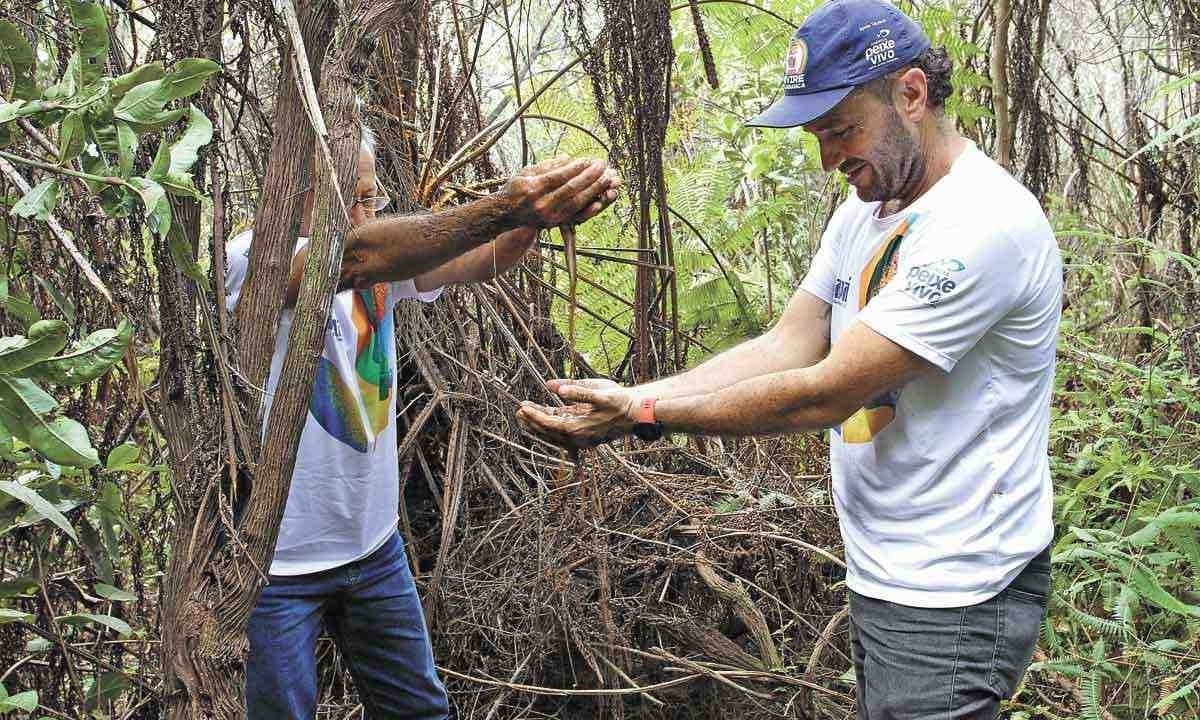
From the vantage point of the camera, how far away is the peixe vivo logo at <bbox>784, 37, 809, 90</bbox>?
2.38 metres

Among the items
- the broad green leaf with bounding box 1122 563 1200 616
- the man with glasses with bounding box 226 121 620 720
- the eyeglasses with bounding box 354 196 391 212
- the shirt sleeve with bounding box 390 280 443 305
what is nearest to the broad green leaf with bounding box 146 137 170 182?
the man with glasses with bounding box 226 121 620 720

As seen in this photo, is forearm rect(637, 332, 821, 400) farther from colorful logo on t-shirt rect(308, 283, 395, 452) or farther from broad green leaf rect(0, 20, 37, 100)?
broad green leaf rect(0, 20, 37, 100)

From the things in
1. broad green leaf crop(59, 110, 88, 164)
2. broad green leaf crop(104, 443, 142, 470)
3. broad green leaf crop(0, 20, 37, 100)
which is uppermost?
broad green leaf crop(0, 20, 37, 100)

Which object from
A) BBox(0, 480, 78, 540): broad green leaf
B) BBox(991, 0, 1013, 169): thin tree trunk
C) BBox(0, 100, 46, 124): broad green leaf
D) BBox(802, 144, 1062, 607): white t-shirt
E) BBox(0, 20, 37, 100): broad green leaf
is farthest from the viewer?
BBox(991, 0, 1013, 169): thin tree trunk

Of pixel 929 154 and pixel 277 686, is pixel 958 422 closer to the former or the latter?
pixel 929 154

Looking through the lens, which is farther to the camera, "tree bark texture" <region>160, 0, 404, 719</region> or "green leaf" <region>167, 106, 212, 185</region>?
"tree bark texture" <region>160, 0, 404, 719</region>

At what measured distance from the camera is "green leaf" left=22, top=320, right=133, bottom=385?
1.70 m

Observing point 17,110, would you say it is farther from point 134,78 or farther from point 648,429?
point 648,429

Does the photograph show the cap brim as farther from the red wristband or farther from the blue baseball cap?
the red wristband

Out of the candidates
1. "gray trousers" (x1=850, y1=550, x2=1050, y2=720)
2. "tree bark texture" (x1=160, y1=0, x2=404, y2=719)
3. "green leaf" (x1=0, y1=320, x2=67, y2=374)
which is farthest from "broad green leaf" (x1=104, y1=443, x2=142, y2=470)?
"gray trousers" (x1=850, y1=550, x2=1050, y2=720)

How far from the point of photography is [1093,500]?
12.8 feet

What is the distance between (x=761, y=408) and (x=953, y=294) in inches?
18.1

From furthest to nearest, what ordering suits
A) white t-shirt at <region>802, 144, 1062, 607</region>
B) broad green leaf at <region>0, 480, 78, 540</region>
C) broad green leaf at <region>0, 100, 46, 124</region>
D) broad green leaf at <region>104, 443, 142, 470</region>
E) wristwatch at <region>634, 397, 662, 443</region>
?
wristwatch at <region>634, 397, 662, 443</region> → white t-shirt at <region>802, 144, 1062, 607</region> → broad green leaf at <region>104, 443, 142, 470</region> → broad green leaf at <region>0, 480, 78, 540</region> → broad green leaf at <region>0, 100, 46, 124</region>

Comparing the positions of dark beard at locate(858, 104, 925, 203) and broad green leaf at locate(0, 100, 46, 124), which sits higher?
broad green leaf at locate(0, 100, 46, 124)
